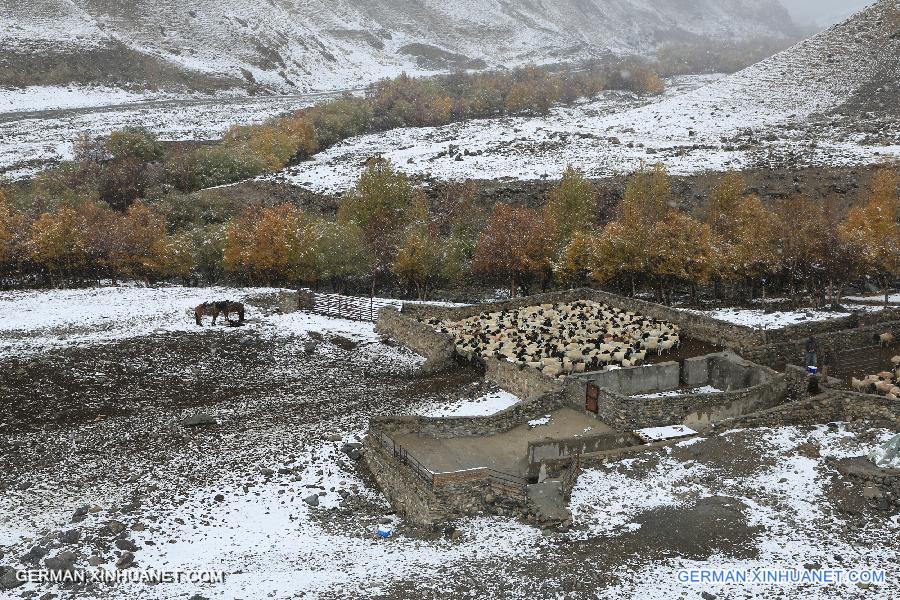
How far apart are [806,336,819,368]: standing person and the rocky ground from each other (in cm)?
481

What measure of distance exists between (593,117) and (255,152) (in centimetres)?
5369

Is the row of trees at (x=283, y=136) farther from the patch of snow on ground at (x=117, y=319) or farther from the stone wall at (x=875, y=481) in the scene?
the stone wall at (x=875, y=481)

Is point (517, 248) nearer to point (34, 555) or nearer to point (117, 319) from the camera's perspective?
point (117, 319)

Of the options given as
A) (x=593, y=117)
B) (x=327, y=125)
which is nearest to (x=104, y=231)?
(x=327, y=125)

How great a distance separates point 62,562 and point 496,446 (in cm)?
1332

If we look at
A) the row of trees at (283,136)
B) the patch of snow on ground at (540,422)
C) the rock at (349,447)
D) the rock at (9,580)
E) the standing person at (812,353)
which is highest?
the row of trees at (283,136)

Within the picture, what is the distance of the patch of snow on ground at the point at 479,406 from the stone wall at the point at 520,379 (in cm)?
43

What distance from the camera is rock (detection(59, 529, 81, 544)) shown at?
2020 centimetres

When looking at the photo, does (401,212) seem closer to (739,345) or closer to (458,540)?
(739,345)

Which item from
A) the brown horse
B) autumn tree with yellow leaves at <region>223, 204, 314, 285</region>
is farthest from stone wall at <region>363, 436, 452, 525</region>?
autumn tree with yellow leaves at <region>223, 204, 314, 285</region>

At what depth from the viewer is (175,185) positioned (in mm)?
84938

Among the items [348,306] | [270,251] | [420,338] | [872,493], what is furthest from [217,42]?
[872,493]

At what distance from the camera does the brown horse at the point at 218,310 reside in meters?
41.4

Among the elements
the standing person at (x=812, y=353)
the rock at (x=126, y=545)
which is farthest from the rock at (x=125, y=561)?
the standing person at (x=812, y=353)
